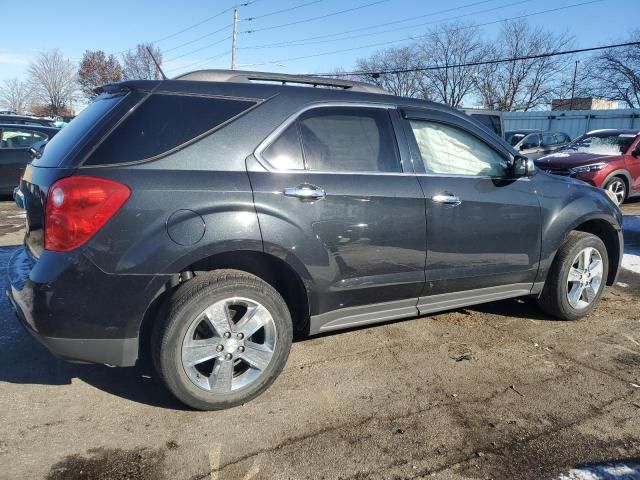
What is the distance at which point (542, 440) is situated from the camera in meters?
2.72

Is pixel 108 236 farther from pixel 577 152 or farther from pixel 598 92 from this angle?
pixel 598 92

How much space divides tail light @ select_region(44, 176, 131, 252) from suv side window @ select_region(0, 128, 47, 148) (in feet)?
29.4

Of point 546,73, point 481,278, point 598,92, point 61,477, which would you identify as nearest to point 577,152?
point 481,278

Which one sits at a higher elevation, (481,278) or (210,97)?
(210,97)

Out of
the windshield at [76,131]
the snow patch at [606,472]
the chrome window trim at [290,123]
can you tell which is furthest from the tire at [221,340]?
the snow patch at [606,472]

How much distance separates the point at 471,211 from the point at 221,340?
1957 millimetres

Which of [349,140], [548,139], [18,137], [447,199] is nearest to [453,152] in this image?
[447,199]

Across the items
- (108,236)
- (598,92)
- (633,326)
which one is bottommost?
(633,326)

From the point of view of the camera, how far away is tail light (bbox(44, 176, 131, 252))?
8.33ft

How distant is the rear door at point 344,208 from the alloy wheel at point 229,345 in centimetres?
36

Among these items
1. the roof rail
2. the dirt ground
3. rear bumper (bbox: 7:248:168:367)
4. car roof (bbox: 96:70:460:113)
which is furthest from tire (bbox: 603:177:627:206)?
rear bumper (bbox: 7:248:168:367)

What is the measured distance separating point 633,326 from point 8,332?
506 cm

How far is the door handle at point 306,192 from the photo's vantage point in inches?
116

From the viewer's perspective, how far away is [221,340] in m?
2.85
